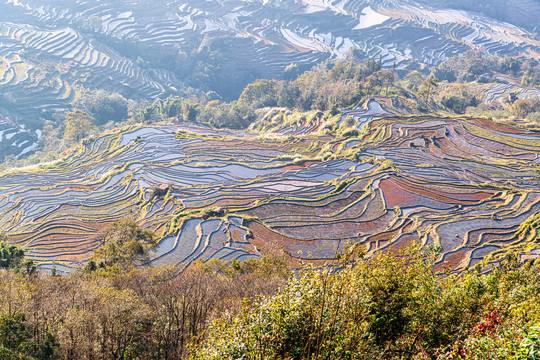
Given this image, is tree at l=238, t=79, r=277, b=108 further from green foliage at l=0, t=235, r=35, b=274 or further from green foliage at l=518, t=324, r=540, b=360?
green foliage at l=518, t=324, r=540, b=360

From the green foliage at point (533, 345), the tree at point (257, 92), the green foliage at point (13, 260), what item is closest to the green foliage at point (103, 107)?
the tree at point (257, 92)

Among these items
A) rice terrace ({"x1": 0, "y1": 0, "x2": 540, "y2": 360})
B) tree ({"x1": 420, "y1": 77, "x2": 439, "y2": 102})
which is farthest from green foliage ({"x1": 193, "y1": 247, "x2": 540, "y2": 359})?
tree ({"x1": 420, "y1": 77, "x2": 439, "y2": 102})

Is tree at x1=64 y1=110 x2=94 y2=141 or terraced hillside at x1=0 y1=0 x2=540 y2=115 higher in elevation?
terraced hillside at x1=0 y1=0 x2=540 y2=115

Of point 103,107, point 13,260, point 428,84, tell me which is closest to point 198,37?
point 103,107

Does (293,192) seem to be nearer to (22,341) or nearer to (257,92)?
(22,341)

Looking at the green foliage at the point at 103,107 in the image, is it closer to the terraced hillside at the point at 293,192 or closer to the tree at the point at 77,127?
the tree at the point at 77,127

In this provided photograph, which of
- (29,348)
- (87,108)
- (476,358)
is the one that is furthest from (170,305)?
(87,108)
